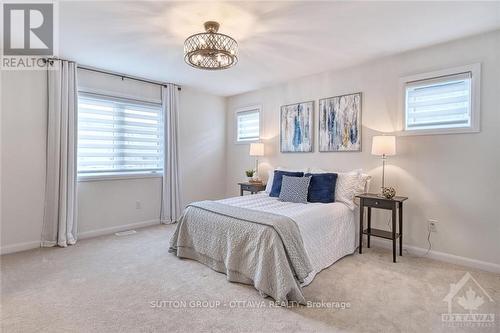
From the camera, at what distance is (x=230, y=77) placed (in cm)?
439

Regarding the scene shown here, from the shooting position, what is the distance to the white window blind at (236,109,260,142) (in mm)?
5246

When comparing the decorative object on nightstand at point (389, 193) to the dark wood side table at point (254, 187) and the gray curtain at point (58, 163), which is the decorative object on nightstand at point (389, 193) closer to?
the dark wood side table at point (254, 187)

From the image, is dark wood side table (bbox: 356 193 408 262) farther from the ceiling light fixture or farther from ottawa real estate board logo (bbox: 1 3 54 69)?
ottawa real estate board logo (bbox: 1 3 54 69)

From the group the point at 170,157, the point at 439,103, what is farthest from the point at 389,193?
the point at 170,157

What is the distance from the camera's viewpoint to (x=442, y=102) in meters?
3.11

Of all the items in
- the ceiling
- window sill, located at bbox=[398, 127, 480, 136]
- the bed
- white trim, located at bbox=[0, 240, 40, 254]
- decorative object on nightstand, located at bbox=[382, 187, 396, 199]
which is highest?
the ceiling

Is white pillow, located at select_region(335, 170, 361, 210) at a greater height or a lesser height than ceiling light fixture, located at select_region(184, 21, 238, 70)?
lesser

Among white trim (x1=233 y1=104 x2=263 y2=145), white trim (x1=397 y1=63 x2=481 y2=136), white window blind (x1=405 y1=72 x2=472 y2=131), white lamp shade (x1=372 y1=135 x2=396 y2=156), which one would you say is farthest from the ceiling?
white trim (x1=233 y1=104 x2=263 y2=145)

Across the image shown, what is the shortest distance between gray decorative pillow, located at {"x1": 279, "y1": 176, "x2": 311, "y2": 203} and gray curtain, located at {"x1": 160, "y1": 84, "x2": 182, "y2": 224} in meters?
2.18

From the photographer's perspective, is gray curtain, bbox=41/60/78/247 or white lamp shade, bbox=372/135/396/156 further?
gray curtain, bbox=41/60/78/247

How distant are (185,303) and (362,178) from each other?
2615 mm

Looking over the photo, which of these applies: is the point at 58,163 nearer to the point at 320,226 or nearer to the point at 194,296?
the point at 194,296

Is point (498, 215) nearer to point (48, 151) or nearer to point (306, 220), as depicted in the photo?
point (306, 220)

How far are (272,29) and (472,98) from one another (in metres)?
2.30
